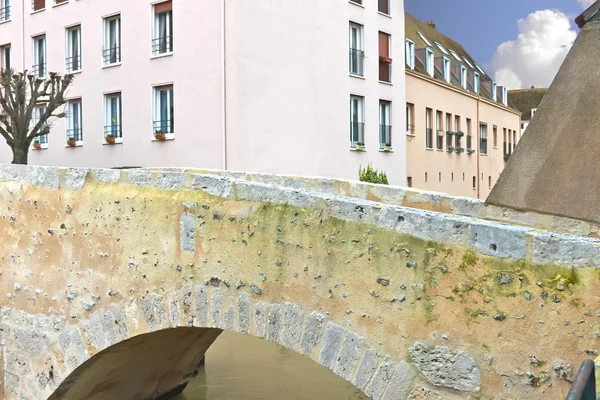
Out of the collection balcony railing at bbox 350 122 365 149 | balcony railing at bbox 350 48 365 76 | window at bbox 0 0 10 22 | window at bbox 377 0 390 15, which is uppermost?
window at bbox 0 0 10 22

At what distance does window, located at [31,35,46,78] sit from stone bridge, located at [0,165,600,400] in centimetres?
1689

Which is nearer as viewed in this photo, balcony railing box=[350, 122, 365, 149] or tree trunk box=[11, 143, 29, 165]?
tree trunk box=[11, 143, 29, 165]

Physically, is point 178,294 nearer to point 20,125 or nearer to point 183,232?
point 183,232

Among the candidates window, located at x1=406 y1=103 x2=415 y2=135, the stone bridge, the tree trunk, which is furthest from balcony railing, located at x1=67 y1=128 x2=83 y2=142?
the stone bridge

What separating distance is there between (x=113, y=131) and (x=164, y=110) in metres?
2.31

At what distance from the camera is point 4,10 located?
2405 centimetres

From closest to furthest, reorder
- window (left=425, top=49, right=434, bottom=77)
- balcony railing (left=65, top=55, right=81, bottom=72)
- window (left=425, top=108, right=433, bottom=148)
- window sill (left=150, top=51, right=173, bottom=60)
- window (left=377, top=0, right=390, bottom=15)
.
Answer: window sill (left=150, top=51, right=173, bottom=60) < balcony railing (left=65, top=55, right=81, bottom=72) < window (left=377, top=0, right=390, bottom=15) < window (left=425, top=108, right=433, bottom=148) < window (left=425, top=49, right=434, bottom=77)

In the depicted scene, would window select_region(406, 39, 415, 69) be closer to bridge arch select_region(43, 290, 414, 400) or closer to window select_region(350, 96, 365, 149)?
window select_region(350, 96, 365, 149)

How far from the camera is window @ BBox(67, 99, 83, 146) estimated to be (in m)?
21.6

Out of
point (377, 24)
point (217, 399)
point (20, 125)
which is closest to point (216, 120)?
point (20, 125)

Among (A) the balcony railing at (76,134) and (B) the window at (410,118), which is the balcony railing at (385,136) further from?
(A) the balcony railing at (76,134)

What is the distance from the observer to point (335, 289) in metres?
4.50

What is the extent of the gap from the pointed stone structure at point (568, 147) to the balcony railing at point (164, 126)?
→ 14.5 m

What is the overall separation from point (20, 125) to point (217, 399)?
1167 cm
